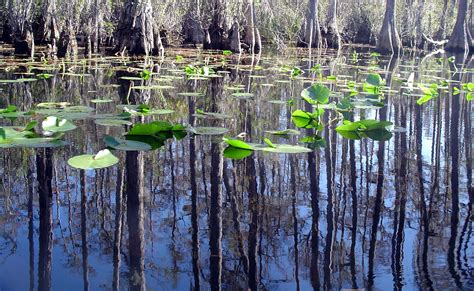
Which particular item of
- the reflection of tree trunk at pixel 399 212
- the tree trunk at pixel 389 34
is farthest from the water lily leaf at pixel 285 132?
the tree trunk at pixel 389 34

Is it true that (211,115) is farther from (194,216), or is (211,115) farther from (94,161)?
(194,216)

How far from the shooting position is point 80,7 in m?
10.2

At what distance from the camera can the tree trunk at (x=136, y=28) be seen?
9.91 m

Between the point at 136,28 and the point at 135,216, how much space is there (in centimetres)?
874

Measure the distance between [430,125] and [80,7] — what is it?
7951 millimetres

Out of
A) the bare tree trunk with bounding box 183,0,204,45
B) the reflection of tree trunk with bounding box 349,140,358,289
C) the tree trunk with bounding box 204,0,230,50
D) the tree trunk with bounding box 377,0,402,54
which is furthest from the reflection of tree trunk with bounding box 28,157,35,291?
the tree trunk with bounding box 377,0,402,54

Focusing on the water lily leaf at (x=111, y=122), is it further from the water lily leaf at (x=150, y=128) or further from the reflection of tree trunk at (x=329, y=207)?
the reflection of tree trunk at (x=329, y=207)

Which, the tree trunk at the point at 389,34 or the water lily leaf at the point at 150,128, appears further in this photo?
the tree trunk at the point at 389,34

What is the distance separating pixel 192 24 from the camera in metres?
15.6

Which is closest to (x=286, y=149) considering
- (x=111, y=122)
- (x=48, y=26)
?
(x=111, y=122)

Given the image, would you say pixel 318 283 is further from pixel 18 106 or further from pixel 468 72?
pixel 468 72

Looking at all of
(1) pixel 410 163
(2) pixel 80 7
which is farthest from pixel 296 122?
(2) pixel 80 7

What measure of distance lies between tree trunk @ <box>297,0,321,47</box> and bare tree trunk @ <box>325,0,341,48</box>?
3.12 feet

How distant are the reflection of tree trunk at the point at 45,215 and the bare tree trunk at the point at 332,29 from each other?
54.2 feet
